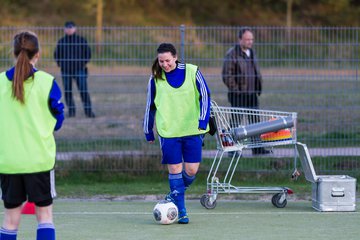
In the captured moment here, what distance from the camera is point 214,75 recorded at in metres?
13.6

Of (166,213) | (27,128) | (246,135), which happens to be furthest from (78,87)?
(27,128)

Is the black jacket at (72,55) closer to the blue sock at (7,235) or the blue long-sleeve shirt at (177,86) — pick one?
the blue long-sleeve shirt at (177,86)

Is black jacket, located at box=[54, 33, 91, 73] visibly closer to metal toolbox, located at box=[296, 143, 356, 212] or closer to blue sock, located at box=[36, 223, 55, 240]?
metal toolbox, located at box=[296, 143, 356, 212]

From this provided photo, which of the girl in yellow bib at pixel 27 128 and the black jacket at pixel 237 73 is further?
the black jacket at pixel 237 73

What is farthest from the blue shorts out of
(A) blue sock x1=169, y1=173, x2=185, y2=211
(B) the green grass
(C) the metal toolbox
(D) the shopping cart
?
(B) the green grass

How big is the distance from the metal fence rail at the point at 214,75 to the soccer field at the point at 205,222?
6.25 ft

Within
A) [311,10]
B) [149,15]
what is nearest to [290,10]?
[311,10]

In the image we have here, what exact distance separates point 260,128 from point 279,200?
3.32ft

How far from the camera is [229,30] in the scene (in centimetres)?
1375

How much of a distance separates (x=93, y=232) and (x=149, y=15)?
3791 centimetres

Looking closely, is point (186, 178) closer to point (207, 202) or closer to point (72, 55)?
point (207, 202)

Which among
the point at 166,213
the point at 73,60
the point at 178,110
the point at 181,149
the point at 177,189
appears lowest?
the point at 166,213

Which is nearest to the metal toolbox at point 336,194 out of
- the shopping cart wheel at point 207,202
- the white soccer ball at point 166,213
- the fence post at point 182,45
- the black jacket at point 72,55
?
the shopping cart wheel at point 207,202

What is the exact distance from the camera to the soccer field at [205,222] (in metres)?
9.24
